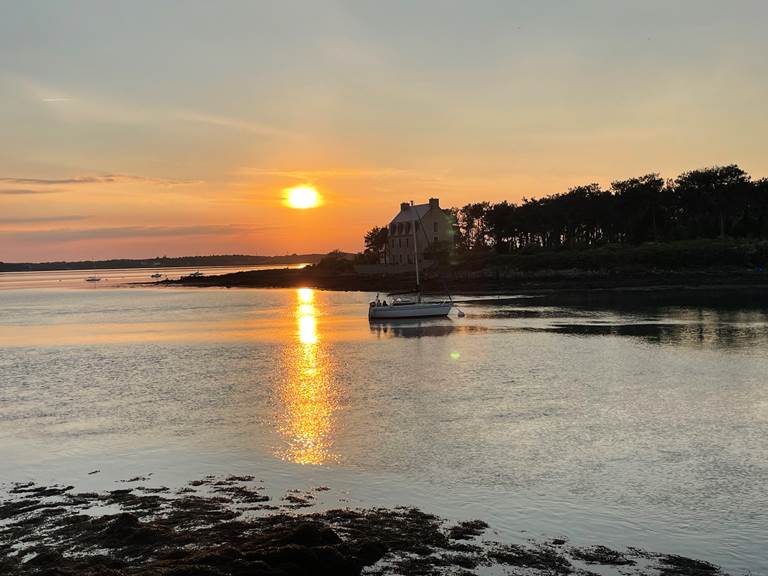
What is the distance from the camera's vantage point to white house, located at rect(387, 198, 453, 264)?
396 feet

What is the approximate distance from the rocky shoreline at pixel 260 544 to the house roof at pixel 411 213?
110 m

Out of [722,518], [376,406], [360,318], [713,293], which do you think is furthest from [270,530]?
[713,293]

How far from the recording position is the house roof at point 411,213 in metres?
123

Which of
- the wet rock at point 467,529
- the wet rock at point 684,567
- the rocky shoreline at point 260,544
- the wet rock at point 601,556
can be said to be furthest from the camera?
the wet rock at point 467,529

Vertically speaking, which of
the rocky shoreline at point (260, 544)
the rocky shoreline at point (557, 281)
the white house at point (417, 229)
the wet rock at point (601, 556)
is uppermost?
the white house at point (417, 229)

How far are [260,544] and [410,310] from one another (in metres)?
50.9

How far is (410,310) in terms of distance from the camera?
6016cm

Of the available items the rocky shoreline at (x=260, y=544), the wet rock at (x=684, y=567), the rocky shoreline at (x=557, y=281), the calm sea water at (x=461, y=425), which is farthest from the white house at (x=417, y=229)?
the wet rock at (x=684, y=567)

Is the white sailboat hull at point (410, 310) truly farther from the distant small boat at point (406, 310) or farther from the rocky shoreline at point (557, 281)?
the rocky shoreline at point (557, 281)

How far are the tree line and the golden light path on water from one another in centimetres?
7792

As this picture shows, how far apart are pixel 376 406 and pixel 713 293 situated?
197ft

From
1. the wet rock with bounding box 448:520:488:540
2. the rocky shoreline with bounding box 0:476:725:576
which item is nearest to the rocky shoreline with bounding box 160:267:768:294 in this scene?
the rocky shoreline with bounding box 0:476:725:576

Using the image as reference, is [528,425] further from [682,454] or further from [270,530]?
[270,530]

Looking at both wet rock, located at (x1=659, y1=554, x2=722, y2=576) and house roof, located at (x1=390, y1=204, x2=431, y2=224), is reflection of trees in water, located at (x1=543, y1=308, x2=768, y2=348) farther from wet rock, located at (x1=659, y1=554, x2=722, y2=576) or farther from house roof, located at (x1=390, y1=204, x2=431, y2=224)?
house roof, located at (x1=390, y1=204, x2=431, y2=224)
